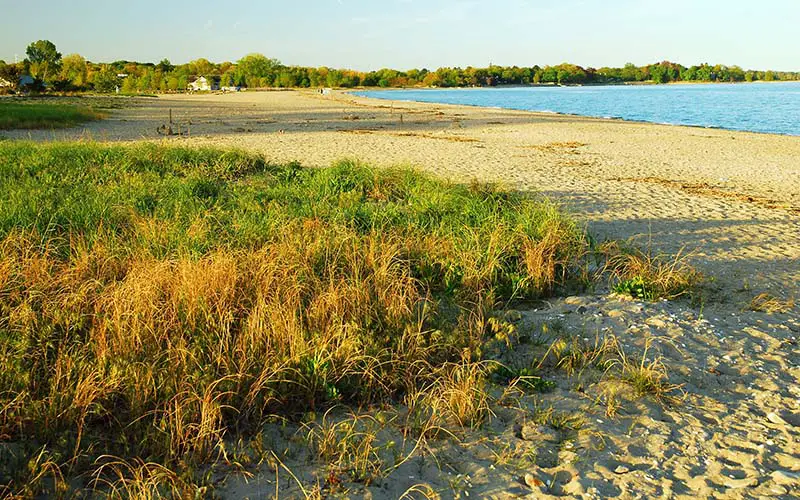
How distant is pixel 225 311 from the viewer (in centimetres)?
423

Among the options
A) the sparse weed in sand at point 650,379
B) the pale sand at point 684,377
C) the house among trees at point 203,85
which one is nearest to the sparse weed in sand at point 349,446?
the pale sand at point 684,377

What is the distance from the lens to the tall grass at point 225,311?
325 centimetres

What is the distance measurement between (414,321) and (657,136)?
77.8 ft

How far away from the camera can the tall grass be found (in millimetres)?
3252

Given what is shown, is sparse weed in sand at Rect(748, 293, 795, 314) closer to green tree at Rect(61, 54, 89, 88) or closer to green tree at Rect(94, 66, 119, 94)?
green tree at Rect(94, 66, 119, 94)

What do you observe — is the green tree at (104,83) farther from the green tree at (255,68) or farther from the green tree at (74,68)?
the green tree at (255,68)

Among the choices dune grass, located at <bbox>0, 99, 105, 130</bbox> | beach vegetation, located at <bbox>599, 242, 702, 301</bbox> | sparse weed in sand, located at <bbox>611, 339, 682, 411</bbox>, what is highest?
dune grass, located at <bbox>0, 99, 105, 130</bbox>

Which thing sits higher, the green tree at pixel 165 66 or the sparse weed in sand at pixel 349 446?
the green tree at pixel 165 66

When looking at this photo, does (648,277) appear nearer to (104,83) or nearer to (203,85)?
(104,83)

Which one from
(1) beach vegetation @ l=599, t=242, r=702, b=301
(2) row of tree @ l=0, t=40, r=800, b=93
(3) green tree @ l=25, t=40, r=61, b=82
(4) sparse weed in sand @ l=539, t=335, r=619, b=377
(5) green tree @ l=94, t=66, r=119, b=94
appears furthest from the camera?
(2) row of tree @ l=0, t=40, r=800, b=93

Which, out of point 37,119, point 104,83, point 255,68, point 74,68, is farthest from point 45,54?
point 37,119

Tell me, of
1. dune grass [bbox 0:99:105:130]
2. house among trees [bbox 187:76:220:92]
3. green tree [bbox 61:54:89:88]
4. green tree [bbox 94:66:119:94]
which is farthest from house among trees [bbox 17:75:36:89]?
dune grass [bbox 0:99:105:130]

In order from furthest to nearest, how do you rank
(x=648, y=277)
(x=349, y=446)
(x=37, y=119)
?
(x=37, y=119) < (x=648, y=277) < (x=349, y=446)

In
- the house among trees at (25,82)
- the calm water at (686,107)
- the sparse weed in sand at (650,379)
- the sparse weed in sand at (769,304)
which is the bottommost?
the sparse weed in sand at (650,379)
